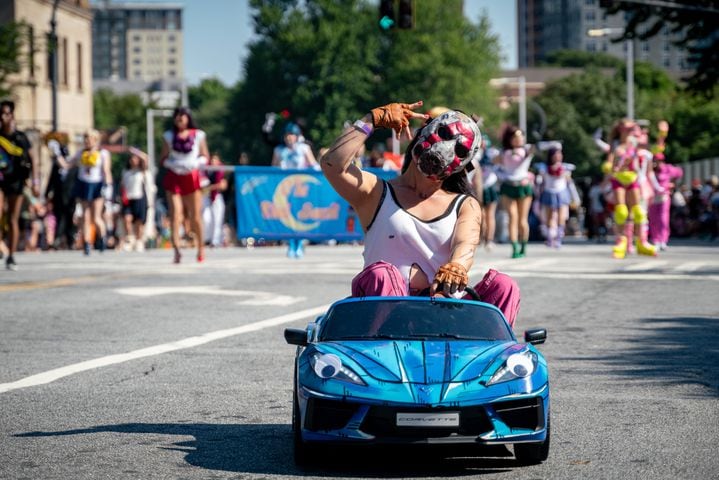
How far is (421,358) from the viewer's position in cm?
689

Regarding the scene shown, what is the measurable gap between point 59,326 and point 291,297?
350cm

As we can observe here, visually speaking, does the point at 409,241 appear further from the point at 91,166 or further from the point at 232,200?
the point at 232,200

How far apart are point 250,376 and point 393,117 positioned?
262 cm

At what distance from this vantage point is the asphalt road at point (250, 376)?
23.0ft

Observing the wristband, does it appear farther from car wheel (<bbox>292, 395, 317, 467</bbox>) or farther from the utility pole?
the utility pole

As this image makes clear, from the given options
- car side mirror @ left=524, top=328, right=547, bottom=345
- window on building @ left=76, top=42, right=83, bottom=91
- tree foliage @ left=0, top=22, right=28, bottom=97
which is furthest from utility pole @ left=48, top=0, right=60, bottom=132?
car side mirror @ left=524, top=328, right=547, bottom=345

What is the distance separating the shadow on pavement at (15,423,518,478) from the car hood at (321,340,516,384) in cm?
32

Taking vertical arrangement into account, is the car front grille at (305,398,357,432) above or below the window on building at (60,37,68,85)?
below

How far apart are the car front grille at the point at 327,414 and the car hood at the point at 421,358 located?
175 mm

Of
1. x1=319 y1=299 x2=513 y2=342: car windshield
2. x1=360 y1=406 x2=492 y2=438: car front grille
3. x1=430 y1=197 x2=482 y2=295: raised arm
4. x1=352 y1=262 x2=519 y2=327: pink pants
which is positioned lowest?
x1=360 y1=406 x2=492 y2=438: car front grille

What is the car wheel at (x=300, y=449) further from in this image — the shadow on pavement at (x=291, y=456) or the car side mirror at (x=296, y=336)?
the car side mirror at (x=296, y=336)

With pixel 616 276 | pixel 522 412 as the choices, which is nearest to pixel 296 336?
pixel 522 412

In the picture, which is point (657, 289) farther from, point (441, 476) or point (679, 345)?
point (441, 476)

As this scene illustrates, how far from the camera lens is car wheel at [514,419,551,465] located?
271 inches
